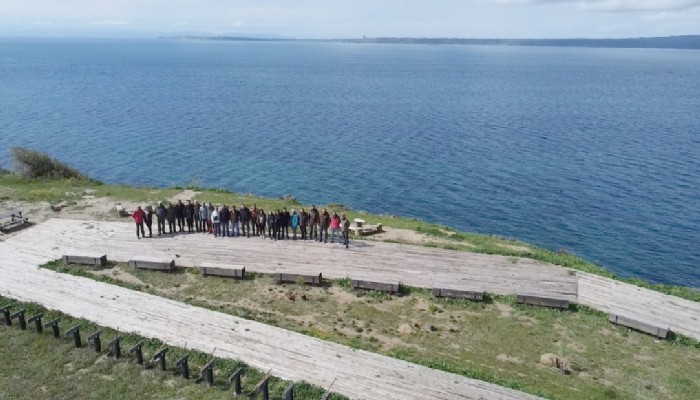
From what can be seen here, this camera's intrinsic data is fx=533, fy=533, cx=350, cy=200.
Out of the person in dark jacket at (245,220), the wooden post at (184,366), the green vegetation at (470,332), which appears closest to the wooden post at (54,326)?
the green vegetation at (470,332)

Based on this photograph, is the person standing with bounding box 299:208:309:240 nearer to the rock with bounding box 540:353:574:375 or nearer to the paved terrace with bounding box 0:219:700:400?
the paved terrace with bounding box 0:219:700:400

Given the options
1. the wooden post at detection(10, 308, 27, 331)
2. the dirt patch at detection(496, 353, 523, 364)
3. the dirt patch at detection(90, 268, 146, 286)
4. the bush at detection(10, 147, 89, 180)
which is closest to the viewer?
the dirt patch at detection(496, 353, 523, 364)

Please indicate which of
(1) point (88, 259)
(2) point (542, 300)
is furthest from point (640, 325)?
(1) point (88, 259)

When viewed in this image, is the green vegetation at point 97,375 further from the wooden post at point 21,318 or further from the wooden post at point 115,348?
the wooden post at point 21,318

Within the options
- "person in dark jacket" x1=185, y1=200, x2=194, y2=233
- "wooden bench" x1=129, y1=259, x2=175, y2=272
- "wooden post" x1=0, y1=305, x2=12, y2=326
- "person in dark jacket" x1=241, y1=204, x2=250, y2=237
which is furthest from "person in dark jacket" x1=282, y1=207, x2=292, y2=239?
"wooden post" x1=0, y1=305, x2=12, y2=326

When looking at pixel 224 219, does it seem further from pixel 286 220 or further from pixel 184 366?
pixel 184 366

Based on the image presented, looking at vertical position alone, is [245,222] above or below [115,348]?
above
